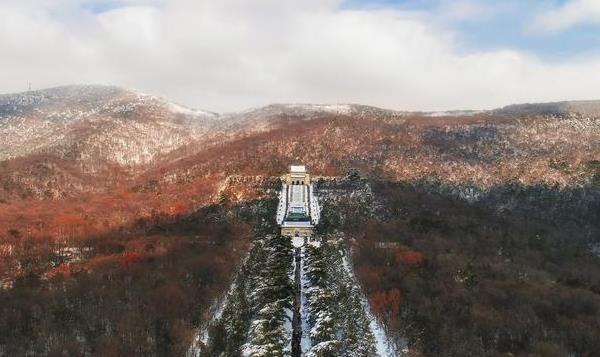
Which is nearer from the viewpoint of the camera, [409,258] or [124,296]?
[124,296]

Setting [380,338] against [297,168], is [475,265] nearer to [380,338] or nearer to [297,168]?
[380,338]

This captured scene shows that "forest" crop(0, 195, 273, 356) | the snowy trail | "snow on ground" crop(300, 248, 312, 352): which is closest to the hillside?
"forest" crop(0, 195, 273, 356)

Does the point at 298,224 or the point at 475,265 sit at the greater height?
the point at 298,224

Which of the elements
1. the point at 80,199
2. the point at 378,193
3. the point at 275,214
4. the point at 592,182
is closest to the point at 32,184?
the point at 80,199

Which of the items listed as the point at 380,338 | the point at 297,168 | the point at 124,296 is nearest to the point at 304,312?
the point at 380,338

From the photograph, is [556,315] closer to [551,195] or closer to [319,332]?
[319,332]

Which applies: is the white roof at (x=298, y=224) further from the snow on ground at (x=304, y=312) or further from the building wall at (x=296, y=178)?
the building wall at (x=296, y=178)

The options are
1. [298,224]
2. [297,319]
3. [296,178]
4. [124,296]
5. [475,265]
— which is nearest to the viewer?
[297,319]

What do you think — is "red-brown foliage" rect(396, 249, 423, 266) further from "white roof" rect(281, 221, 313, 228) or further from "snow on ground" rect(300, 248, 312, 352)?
"white roof" rect(281, 221, 313, 228)
